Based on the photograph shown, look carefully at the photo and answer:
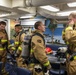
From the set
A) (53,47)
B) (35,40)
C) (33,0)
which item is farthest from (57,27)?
(35,40)

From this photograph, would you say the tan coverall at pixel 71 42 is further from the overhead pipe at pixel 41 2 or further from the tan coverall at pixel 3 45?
the tan coverall at pixel 3 45

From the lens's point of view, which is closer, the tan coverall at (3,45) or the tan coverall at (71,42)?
the tan coverall at (71,42)

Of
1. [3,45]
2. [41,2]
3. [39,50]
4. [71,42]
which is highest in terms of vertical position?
[41,2]

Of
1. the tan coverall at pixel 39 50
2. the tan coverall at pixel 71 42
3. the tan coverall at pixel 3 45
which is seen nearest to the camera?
the tan coverall at pixel 71 42

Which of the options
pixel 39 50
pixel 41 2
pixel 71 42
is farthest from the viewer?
pixel 41 2

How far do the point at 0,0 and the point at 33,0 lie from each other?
117 centimetres

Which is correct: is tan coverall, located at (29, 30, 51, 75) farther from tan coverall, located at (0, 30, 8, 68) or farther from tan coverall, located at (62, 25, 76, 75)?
tan coverall, located at (0, 30, 8, 68)

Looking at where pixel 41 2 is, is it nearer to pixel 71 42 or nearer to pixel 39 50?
pixel 39 50

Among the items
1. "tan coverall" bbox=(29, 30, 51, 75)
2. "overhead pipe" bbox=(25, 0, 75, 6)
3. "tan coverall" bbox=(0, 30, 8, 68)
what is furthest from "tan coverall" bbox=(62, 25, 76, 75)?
"tan coverall" bbox=(0, 30, 8, 68)

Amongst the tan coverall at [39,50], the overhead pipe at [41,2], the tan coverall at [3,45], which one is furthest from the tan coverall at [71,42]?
the tan coverall at [3,45]

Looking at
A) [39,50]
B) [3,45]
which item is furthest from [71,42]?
[3,45]

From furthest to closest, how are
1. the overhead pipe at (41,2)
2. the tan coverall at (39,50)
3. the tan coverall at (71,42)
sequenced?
the overhead pipe at (41,2) → the tan coverall at (39,50) → the tan coverall at (71,42)

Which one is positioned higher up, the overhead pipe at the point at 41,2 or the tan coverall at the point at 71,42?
the overhead pipe at the point at 41,2

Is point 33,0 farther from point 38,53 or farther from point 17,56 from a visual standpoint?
point 38,53
